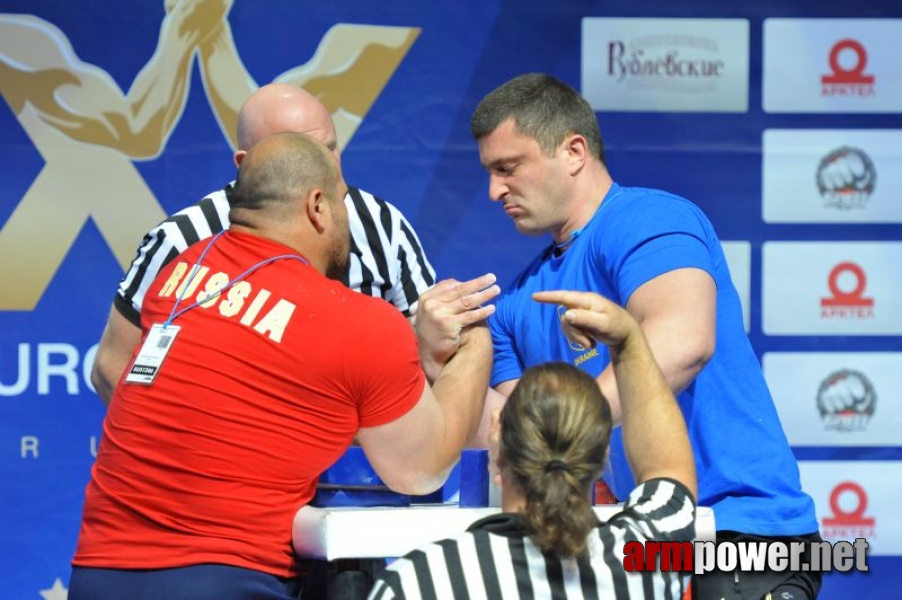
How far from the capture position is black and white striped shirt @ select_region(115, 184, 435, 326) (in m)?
2.74

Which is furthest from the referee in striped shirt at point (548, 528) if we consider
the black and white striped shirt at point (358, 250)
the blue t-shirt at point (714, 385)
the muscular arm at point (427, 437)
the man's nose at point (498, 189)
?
the black and white striped shirt at point (358, 250)

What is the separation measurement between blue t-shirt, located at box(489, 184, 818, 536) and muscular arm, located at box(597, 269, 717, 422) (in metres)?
0.03

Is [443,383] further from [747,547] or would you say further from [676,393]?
[747,547]

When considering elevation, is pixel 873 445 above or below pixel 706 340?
above

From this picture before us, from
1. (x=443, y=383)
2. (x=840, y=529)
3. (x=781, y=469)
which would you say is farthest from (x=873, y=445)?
(x=443, y=383)

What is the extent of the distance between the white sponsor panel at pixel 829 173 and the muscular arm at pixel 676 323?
1739 millimetres

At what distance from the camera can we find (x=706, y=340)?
2088 millimetres

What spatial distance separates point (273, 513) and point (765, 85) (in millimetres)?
2430

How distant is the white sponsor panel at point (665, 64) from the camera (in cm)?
375

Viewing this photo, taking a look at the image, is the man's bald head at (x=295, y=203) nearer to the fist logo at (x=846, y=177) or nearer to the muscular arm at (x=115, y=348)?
the muscular arm at (x=115, y=348)

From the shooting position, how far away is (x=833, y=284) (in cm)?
382

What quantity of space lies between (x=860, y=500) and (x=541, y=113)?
193 centimetres

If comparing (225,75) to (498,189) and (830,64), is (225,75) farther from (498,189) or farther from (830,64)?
(830,64)

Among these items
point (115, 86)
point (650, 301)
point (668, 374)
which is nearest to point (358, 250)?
point (650, 301)
